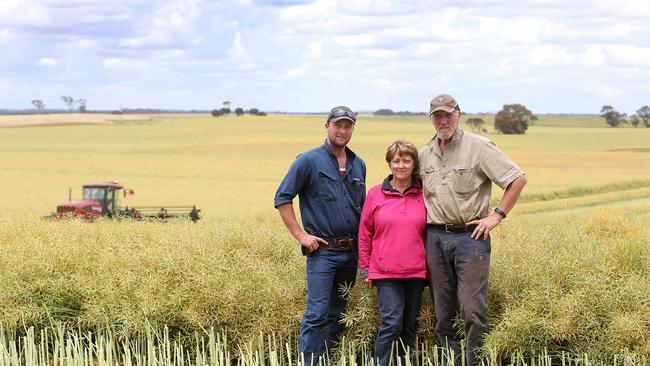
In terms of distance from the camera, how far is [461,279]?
7.53m

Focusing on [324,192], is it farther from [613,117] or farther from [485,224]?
[613,117]

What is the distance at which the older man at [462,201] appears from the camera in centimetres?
738

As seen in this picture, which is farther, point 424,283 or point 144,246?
point 144,246

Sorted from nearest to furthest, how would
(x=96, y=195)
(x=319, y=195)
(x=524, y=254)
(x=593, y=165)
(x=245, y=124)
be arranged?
(x=319, y=195) → (x=524, y=254) → (x=96, y=195) → (x=593, y=165) → (x=245, y=124)

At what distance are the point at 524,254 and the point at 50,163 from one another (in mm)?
43830

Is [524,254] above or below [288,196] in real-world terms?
below

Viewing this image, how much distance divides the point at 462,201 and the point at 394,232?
2.23 ft

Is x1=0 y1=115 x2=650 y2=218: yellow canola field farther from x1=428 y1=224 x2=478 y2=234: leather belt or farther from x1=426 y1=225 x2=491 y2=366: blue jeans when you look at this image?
x1=428 y1=224 x2=478 y2=234: leather belt

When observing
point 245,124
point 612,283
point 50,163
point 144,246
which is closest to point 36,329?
point 144,246

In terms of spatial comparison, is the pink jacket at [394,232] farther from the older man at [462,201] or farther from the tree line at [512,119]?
the tree line at [512,119]

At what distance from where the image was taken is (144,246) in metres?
11.3

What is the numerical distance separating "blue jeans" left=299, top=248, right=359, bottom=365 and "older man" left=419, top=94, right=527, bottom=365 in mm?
886

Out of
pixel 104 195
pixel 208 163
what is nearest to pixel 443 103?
pixel 104 195

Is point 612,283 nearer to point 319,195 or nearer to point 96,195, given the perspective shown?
point 319,195
